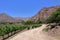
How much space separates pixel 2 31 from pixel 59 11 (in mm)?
27016

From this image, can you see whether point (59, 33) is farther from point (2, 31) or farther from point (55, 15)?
point (55, 15)

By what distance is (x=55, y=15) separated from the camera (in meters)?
59.4

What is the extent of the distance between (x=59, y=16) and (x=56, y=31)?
1913 centimetres

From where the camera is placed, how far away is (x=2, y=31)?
3591 centimetres

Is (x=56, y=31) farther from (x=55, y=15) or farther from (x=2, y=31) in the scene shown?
(x=55, y=15)

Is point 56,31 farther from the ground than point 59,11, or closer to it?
closer to it

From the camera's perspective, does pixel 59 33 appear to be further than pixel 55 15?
No

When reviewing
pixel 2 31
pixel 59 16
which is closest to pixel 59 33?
pixel 2 31

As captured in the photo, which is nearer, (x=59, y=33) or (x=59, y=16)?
(x=59, y=33)

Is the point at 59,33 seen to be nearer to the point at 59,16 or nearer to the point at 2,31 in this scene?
the point at 2,31

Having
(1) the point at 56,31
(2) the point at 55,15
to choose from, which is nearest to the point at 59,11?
(2) the point at 55,15

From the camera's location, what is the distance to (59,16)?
56062 mm

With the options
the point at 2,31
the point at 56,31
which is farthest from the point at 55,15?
the point at 2,31

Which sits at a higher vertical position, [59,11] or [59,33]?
[59,11]
